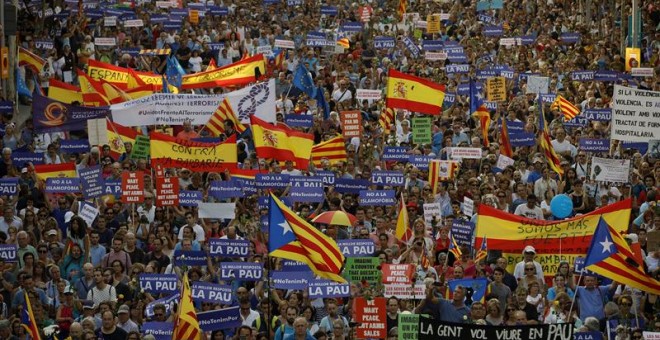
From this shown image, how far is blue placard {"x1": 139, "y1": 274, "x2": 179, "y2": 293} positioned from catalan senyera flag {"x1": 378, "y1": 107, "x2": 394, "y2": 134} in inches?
353

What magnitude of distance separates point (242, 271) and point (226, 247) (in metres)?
0.76

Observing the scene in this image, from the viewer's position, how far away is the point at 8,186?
26.1m

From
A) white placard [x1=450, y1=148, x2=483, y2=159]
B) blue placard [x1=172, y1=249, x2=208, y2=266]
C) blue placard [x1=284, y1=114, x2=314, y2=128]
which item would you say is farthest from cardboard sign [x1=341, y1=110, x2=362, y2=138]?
blue placard [x1=172, y1=249, x2=208, y2=266]

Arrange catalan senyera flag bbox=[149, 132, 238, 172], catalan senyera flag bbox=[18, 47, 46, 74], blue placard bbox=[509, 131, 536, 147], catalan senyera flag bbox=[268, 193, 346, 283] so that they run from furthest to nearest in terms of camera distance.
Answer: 1. catalan senyera flag bbox=[18, 47, 46, 74]
2. blue placard bbox=[509, 131, 536, 147]
3. catalan senyera flag bbox=[149, 132, 238, 172]
4. catalan senyera flag bbox=[268, 193, 346, 283]

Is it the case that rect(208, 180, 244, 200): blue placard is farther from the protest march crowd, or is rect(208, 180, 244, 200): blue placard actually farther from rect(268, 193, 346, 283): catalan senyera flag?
rect(268, 193, 346, 283): catalan senyera flag

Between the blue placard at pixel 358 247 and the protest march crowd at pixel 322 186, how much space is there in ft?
0.10

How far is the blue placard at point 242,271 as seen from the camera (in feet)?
75.8

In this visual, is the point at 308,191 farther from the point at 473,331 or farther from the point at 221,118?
the point at 473,331

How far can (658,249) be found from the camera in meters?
23.5

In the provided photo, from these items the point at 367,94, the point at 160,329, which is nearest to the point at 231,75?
the point at 367,94

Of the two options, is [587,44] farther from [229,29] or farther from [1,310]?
[1,310]

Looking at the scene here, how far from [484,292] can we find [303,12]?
72.7 ft

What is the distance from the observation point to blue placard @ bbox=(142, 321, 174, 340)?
21234 mm

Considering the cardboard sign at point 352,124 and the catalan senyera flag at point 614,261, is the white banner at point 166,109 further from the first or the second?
the catalan senyera flag at point 614,261
